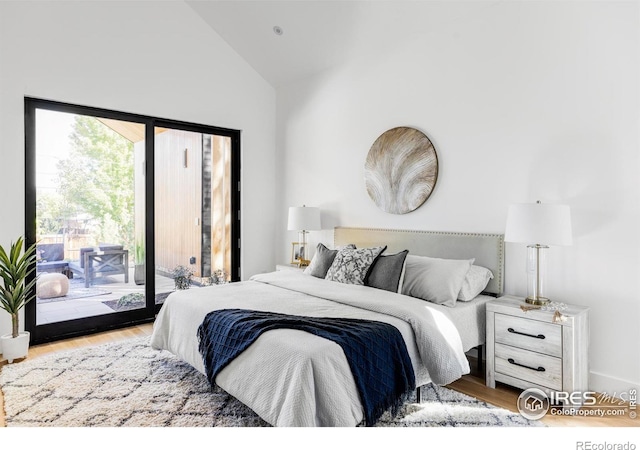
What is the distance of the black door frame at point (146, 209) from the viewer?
11.3ft

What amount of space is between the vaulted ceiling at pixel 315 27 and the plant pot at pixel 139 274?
276 cm

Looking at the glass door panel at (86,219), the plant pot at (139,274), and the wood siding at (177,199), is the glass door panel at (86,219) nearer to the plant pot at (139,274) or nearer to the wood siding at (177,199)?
the plant pot at (139,274)

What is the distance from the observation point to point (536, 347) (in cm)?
244

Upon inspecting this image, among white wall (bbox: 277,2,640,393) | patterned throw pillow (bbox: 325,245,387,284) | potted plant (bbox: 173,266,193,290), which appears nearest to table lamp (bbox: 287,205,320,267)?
white wall (bbox: 277,2,640,393)

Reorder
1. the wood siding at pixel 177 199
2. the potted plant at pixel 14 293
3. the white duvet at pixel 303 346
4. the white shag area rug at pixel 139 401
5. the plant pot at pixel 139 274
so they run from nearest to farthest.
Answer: the white duvet at pixel 303 346
the white shag area rug at pixel 139 401
the potted plant at pixel 14 293
the plant pot at pixel 139 274
the wood siding at pixel 177 199

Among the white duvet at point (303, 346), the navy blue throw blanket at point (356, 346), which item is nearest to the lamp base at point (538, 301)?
the white duvet at point (303, 346)

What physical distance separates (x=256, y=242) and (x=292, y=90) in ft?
6.44

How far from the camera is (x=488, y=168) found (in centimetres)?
311

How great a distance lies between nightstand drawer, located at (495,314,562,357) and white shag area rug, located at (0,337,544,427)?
1.40ft

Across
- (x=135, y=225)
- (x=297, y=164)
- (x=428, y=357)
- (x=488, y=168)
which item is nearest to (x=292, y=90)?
(x=297, y=164)

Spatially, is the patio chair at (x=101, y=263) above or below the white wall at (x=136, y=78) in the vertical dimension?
below

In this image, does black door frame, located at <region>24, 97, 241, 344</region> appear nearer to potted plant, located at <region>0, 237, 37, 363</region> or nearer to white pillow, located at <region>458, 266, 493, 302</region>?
potted plant, located at <region>0, 237, 37, 363</region>

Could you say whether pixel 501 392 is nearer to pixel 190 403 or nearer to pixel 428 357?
pixel 428 357

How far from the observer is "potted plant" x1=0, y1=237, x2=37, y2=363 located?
307cm
